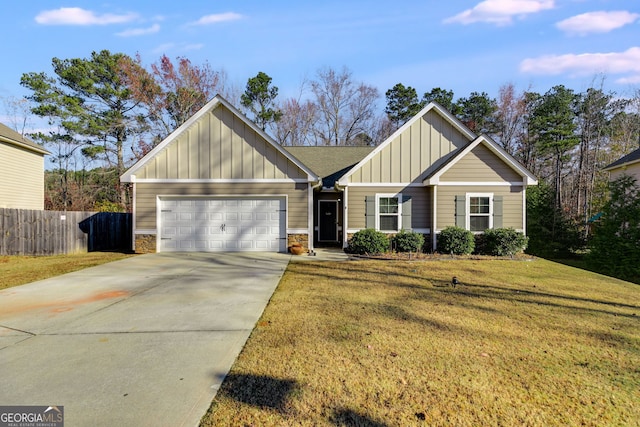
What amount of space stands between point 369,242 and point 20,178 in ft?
58.9

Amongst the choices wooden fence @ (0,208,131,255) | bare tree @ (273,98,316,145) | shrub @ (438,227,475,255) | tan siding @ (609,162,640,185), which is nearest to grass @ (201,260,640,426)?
shrub @ (438,227,475,255)

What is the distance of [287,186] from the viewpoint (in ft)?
38.9

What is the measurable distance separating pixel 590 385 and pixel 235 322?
3.86 meters

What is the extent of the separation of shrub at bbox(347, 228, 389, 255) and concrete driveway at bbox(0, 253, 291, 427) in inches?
205

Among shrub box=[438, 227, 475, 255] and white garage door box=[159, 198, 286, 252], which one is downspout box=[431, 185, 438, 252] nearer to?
shrub box=[438, 227, 475, 255]

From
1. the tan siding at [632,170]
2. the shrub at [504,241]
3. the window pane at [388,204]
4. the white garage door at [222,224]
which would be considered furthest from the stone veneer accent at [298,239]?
the tan siding at [632,170]

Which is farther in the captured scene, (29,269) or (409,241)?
(409,241)

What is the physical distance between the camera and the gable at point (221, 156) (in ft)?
38.5

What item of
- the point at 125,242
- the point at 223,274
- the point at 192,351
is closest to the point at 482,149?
the point at 223,274

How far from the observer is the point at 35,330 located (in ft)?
13.6

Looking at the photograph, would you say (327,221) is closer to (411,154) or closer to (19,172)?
(411,154)

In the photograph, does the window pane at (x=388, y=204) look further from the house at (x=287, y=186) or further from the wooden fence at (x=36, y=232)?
the wooden fence at (x=36, y=232)

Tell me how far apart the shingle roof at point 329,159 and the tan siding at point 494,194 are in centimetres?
453

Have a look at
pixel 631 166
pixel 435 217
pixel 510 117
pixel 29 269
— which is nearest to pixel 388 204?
pixel 435 217
